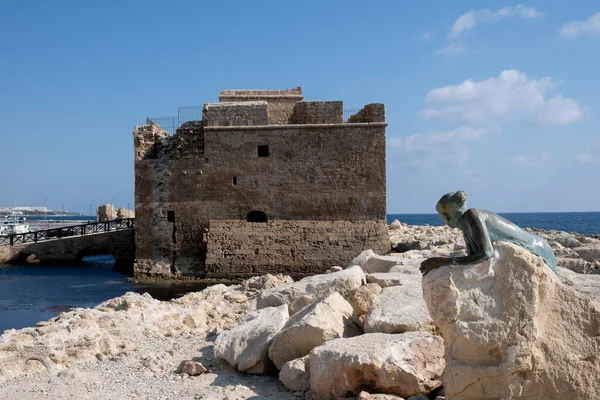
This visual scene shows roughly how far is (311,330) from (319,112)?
42.4 ft

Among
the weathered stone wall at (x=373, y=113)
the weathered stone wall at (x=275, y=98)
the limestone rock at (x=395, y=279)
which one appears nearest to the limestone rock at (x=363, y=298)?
the limestone rock at (x=395, y=279)

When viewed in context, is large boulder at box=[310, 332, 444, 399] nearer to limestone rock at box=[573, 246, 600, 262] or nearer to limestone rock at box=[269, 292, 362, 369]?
limestone rock at box=[269, 292, 362, 369]

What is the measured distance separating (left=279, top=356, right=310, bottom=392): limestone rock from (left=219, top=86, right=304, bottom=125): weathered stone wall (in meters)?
14.4

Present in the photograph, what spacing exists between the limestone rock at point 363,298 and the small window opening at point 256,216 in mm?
11003

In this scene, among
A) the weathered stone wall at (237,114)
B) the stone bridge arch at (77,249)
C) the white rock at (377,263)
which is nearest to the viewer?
the white rock at (377,263)

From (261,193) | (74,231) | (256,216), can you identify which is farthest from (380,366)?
(74,231)

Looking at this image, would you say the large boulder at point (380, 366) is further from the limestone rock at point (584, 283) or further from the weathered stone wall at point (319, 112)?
the weathered stone wall at point (319, 112)

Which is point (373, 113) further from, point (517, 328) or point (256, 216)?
point (517, 328)

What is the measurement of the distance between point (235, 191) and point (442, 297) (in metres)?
14.0

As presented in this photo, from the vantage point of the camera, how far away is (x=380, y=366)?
4293 millimetres

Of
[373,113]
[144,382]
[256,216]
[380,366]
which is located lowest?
[144,382]

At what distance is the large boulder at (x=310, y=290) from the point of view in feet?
22.5

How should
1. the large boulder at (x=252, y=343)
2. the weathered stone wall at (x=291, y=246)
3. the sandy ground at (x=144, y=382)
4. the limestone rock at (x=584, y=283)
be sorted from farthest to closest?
1. the weathered stone wall at (x=291, y=246)
2. the large boulder at (x=252, y=343)
3. the sandy ground at (x=144, y=382)
4. the limestone rock at (x=584, y=283)

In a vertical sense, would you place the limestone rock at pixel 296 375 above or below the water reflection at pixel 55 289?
above
